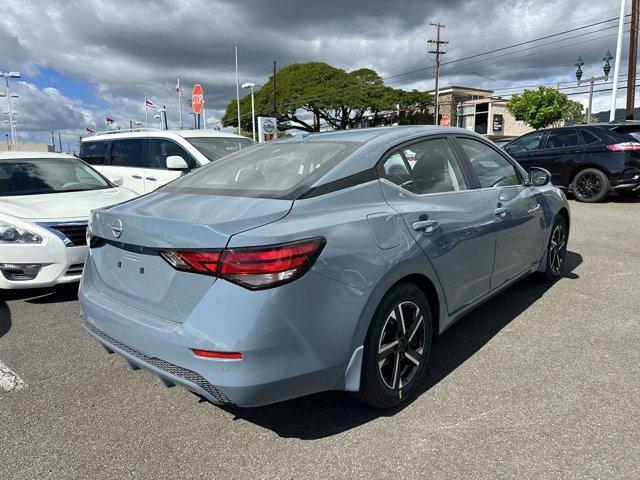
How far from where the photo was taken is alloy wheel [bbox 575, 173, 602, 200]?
33.5 feet

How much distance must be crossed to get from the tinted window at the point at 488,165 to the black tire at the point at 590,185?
7264 mm

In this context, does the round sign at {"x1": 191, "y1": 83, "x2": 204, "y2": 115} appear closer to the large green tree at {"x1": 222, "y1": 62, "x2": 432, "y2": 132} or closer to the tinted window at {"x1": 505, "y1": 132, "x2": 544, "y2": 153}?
the tinted window at {"x1": 505, "y1": 132, "x2": 544, "y2": 153}

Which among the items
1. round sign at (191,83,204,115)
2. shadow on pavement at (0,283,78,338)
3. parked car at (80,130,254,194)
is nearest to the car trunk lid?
shadow on pavement at (0,283,78,338)

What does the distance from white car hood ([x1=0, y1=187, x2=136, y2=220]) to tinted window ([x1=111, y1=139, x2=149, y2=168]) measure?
7.43 feet

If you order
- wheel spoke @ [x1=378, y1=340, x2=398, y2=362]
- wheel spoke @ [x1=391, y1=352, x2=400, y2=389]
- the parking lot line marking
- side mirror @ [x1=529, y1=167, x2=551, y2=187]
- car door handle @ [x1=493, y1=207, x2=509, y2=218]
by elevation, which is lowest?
the parking lot line marking

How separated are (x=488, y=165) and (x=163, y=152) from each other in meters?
5.45

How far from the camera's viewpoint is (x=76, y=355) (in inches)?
138

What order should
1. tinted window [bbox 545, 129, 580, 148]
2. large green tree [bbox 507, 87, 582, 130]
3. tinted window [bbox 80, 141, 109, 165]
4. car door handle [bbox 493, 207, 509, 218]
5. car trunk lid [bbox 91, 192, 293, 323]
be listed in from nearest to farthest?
car trunk lid [bbox 91, 192, 293, 323]
car door handle [bbox 493, 207, 509, 218]
tinted window [bbox 80, 141, 109, 165]
tinted window [bbox 545, 129, 580, 148]
large green tree [bbox 507, 87, 582, 130]

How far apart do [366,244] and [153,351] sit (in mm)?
1135

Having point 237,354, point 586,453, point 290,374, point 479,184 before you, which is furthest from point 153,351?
point 479,184

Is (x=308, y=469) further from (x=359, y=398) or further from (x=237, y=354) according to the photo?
(x=237, y=354)

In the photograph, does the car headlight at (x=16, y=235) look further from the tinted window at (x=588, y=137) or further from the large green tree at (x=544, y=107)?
the large green tree at (x=544, y=107)

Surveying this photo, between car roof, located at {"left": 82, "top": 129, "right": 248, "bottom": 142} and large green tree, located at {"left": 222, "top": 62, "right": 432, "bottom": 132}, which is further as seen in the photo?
large green tree, located at {"left": 222, "top": 62, "right": 432, "bottom": 132}

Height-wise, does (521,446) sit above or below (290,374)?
below
